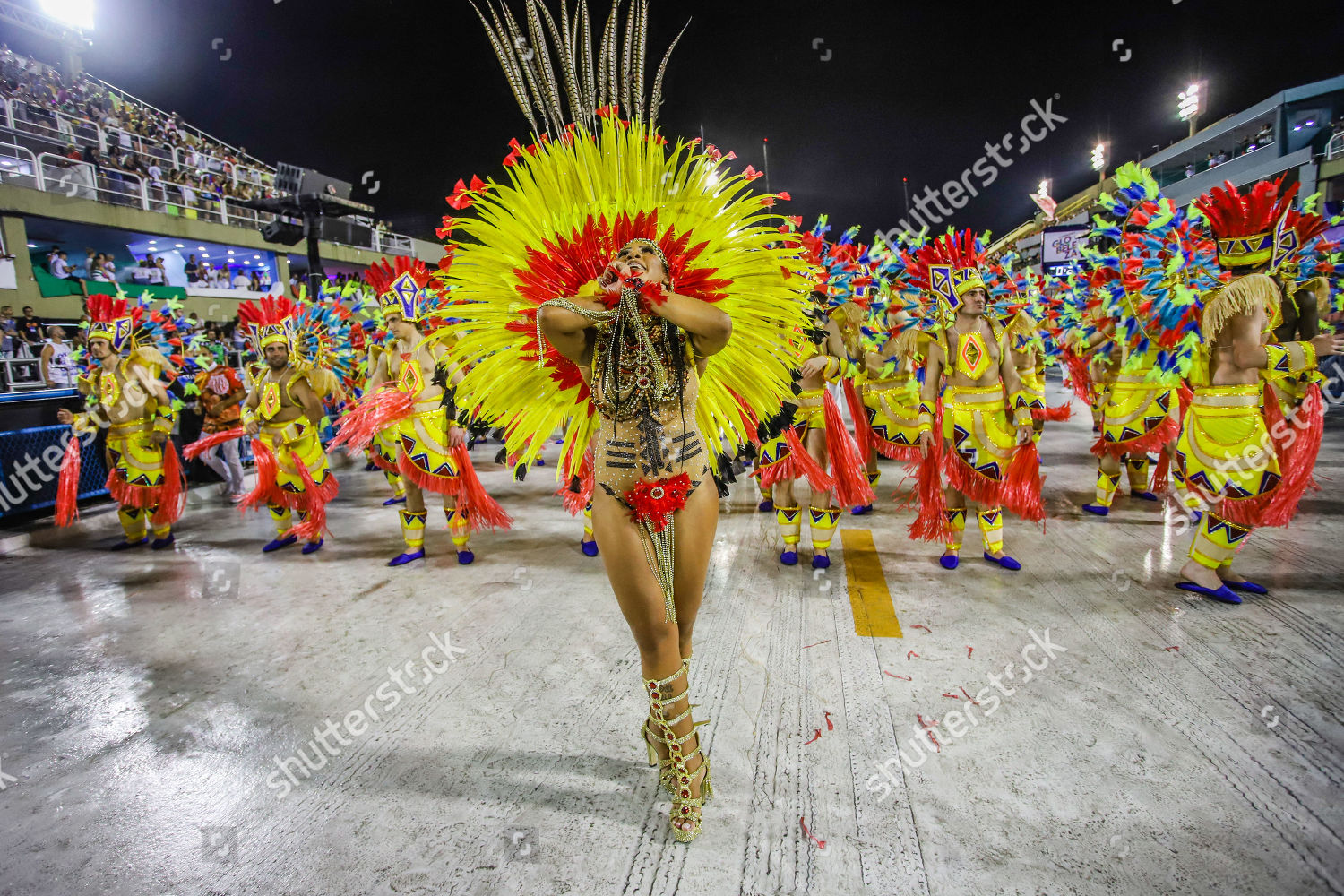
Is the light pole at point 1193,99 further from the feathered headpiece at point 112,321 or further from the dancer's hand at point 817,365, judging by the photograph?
the feathered headpiece at point 112,321

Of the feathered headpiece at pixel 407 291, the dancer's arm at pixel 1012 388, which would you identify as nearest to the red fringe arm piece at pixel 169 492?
the feathered headpiece at pixel 407 291

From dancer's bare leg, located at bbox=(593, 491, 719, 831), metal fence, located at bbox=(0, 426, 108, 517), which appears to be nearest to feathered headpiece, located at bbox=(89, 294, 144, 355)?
metal fence, located at bbox=(0, 426, 108, 517)

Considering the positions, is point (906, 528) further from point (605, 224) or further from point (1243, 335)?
point (605, 224)

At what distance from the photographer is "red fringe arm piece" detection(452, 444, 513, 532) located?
482 cm

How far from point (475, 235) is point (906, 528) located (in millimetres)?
4397

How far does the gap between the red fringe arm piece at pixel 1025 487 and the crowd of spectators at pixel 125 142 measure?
19186 mm

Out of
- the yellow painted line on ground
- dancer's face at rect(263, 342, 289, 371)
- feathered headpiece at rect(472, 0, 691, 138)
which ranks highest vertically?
feathered headpiece at rect(472, 0, 691, 138)

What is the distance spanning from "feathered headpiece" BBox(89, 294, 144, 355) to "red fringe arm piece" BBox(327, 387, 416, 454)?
7.92 feet

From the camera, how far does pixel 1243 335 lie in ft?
11.0

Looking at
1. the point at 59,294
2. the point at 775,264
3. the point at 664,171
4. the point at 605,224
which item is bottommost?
the point at 775,264

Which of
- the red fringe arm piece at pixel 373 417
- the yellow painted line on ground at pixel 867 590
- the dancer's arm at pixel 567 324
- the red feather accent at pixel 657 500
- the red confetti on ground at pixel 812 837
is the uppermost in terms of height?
the dancer's arm at pixel 567 324

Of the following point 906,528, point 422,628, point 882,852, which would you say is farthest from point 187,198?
point 882,852

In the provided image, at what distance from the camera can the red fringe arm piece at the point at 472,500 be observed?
15.8 feet

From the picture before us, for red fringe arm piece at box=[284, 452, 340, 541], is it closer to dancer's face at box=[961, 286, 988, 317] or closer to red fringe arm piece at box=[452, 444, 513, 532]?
red fringe arm piece at box=[452, 444, 513, 532]
